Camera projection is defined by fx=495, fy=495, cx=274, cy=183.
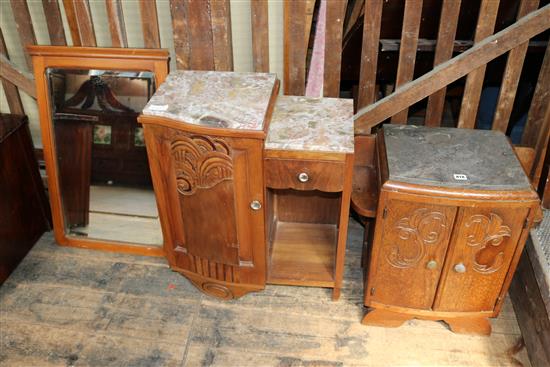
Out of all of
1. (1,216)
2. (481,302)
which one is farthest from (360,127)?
(1,216)

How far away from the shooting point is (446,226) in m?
1.71

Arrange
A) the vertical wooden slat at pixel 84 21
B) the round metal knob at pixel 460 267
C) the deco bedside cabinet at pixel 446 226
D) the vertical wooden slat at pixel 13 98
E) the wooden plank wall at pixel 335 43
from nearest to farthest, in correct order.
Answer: the deco bedside cabinet at pixel 446 226
the round metal knob at pixel 460 267
the wooden plank wall at pixel 335 43
the vertical wooden slat at pixel 84 21
the vertical wooden slat at pixel 13 98

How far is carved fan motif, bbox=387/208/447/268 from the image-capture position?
5.60ft

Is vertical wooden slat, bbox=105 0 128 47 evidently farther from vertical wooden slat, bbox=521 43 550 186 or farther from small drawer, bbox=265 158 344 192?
vertical wooden slat, bbox=521 43 550 186

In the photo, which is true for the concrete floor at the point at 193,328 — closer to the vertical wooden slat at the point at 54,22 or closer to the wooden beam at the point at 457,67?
the wooden beam at the point at 457,67

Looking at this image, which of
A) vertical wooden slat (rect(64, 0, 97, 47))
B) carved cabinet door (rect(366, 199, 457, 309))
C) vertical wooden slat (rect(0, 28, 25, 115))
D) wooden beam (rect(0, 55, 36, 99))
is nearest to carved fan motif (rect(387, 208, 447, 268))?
carved cabinet door (rect(366, 199, 457, 309))

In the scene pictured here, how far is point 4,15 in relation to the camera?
2.27 meters

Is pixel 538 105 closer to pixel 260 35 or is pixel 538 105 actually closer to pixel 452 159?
pixel 452 159

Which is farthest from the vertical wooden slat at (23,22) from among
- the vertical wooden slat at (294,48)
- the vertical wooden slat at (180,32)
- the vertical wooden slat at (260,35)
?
the vertical wooden slat at (294,48)

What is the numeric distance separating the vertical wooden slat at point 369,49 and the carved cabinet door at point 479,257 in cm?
74

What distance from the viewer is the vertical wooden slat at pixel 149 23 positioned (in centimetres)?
205

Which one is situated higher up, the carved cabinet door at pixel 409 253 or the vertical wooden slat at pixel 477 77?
the vertical wooden slat at pixel 477 77

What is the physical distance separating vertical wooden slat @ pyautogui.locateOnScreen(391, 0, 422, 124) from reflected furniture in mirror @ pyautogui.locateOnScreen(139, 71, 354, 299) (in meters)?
0.32

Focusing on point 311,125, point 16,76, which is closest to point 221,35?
point 311,125
